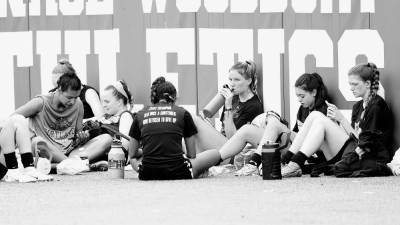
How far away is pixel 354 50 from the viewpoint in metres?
11.8

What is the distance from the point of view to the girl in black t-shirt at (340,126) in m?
10.1

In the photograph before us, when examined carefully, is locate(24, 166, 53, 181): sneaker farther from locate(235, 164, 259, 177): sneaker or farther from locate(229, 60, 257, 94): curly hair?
locate(229, 60, 257, 94): curly hair

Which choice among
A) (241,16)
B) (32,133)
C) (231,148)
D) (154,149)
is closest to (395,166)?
(231,148)

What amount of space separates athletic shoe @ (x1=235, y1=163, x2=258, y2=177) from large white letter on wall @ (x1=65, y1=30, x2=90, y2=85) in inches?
137

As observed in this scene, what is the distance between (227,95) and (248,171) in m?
1.86

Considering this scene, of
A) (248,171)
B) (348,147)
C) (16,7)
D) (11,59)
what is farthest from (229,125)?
(16,7)

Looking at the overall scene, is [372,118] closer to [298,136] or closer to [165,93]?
[298,136]

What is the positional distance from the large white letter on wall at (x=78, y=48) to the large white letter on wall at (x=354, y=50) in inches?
136

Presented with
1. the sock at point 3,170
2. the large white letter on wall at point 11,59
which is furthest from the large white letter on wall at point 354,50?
the large white letter on wall at point 11,59

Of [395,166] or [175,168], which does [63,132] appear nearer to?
[175,168]

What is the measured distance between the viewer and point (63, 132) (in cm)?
1182

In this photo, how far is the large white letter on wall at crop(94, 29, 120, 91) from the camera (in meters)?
13.2

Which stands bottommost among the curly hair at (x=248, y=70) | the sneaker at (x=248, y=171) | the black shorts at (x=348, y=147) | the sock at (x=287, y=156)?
the sneaker at (x=248, y=171)

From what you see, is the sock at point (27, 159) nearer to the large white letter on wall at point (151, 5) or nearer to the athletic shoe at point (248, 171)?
the athletic shoe at point (248, 171)
